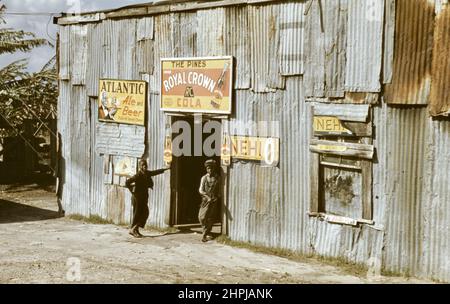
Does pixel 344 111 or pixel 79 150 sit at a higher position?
pixel 344 111

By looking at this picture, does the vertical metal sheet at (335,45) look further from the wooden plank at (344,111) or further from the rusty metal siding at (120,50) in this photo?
the rusty metal siding at (120,50)

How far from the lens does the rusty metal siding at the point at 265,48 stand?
42.0 ft

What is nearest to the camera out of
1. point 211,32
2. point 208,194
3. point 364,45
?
point 364,45

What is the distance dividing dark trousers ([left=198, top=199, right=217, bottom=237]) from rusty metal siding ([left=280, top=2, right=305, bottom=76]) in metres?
3.34

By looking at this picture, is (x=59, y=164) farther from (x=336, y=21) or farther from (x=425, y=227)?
(x=425, y=227)

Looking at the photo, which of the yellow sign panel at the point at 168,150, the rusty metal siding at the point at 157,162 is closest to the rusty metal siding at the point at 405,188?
the yellow sign panel at the point at 168,150

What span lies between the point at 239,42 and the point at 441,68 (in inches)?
184

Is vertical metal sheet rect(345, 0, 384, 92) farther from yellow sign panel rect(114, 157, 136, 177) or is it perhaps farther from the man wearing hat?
yellow sign panel rect(114, 157, 136, 177)

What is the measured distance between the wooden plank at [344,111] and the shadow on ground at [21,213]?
31.1ft

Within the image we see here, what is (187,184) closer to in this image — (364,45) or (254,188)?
(254,188)

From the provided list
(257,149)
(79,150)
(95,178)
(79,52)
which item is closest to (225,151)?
(257,149)

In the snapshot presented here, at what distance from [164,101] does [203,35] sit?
1.96 meters

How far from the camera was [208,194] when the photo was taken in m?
13.8
